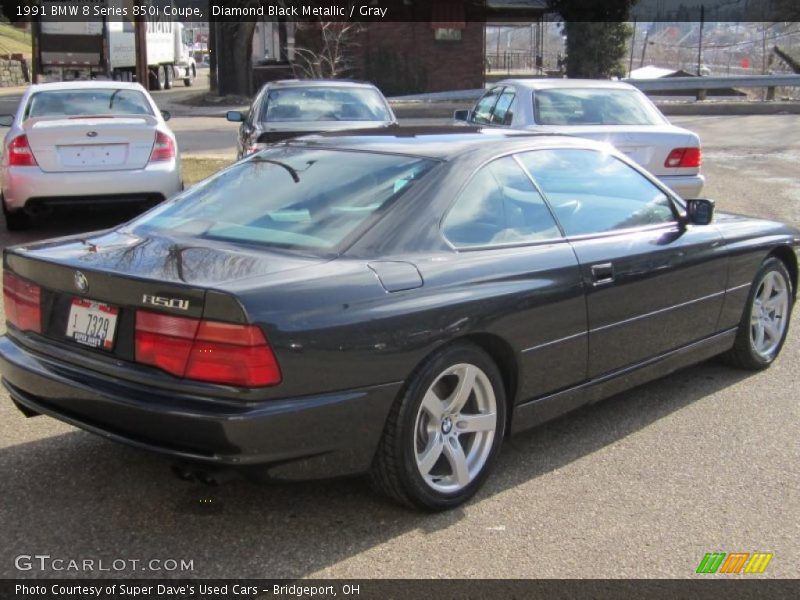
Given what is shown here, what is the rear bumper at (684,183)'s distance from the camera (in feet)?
31.3

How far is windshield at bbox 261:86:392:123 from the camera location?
36.2 ft

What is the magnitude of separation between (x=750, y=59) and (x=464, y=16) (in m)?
12.7

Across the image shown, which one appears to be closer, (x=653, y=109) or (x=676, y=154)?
(x=676, y=154)

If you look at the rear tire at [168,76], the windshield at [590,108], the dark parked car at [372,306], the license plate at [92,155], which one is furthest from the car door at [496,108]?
the rear tire at [168,76]

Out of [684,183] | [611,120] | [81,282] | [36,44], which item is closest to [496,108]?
[611,120]

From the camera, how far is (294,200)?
13.4 ft

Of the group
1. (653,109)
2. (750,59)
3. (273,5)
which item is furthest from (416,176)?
(750,59)

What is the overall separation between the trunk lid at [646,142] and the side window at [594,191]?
4469 millimetres

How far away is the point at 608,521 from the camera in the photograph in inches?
147

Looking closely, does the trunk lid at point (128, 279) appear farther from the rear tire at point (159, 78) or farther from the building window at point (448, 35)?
the rear tire at point (159, 78)

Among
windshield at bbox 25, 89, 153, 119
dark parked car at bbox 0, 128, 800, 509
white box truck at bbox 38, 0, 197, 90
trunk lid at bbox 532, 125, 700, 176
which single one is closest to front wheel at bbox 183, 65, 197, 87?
white box truck at bbox 38, 0, 197, 90

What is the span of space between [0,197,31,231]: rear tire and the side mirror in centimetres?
692

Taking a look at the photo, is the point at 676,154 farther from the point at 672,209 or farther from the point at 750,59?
the point at 750,59

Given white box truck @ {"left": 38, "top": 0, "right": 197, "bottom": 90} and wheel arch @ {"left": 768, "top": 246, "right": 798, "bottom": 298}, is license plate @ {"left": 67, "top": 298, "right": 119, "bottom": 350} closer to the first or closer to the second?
wheel arch @ {"left": 768, "top": 246, "right": 798, "bottom": 298}
